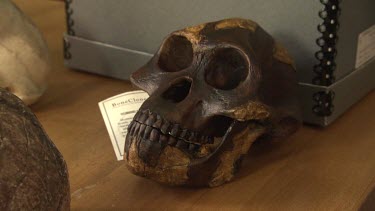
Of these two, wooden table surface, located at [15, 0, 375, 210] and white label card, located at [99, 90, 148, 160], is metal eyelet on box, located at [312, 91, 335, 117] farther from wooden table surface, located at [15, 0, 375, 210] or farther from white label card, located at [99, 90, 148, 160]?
white label card, located at [99, 90, 148, 160]

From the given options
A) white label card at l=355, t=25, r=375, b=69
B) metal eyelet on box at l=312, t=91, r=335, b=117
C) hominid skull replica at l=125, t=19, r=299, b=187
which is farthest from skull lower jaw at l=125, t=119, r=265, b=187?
white label card at l=355, t=25, r=375, b=69

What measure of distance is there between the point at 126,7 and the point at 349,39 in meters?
0.44

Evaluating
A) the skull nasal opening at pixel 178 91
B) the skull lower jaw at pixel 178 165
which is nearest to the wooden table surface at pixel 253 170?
the skull lower jaw at pixel 178 165

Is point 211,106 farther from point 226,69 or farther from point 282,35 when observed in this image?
point 282,35

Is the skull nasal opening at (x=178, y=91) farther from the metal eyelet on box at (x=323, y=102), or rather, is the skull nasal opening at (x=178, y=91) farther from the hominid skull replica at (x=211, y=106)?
the metal eyelet on box at (x=323, y=102)

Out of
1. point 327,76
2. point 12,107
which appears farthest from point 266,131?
point 12,107

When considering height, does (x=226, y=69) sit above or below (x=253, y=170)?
above

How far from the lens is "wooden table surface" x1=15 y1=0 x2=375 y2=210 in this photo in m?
0.88

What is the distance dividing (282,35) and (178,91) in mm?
266

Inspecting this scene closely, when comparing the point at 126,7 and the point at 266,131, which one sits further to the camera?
the point at 126,7

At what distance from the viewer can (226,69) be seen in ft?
3.09

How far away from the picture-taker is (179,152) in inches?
34.8

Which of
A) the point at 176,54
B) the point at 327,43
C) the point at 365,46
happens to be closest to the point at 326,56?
the point at 327,43

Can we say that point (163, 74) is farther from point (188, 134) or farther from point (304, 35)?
point (304, 35)
